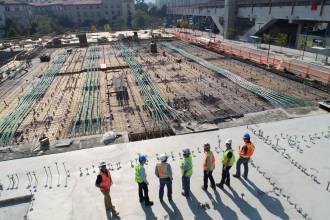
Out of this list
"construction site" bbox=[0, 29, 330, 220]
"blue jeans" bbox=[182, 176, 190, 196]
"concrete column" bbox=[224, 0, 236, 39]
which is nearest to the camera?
"blue jeans" bbox=[182, 176, 190, 196]

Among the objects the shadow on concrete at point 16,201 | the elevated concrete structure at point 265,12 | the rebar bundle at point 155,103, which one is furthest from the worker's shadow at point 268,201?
the elevated concrete structure at point 265,12

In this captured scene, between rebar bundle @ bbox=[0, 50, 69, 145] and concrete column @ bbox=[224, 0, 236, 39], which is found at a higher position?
concrete column @ bbox=[224, 0, 236, 39]

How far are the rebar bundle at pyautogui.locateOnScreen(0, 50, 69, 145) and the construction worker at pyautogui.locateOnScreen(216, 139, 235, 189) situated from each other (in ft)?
28.3

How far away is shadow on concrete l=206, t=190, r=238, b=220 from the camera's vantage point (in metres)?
6.10

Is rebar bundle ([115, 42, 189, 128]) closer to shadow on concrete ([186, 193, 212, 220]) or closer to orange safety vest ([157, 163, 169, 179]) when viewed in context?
shadow on concrete ([186, 193, 212, 220])

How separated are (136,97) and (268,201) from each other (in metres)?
9.98

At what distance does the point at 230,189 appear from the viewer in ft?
22.7

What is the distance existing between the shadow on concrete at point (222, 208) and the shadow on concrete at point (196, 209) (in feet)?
1.10

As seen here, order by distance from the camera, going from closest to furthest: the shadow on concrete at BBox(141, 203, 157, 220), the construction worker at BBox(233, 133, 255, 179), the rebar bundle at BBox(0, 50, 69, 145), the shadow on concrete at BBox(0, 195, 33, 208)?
the shadow on concrete at BBox(141, 203, 157, 220) → the construction worker at BBox(233, 133, 255, 179) → the shadow on concrete at BBox(0, 195, 33, 208) → the rebar bundle at BBox(0, 50, 69, 145)

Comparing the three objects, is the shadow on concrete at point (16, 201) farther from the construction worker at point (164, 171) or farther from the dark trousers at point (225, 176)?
A: the dark trousers at point (225, 176)

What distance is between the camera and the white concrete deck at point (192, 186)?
630 cm

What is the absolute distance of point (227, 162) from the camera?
658 centimetres

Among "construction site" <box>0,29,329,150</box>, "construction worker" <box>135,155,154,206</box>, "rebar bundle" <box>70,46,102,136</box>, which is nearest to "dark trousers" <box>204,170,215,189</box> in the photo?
"construction worker" <box>135,155,154,206</box>

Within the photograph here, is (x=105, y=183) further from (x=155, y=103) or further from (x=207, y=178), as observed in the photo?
(x=155, y=103)
